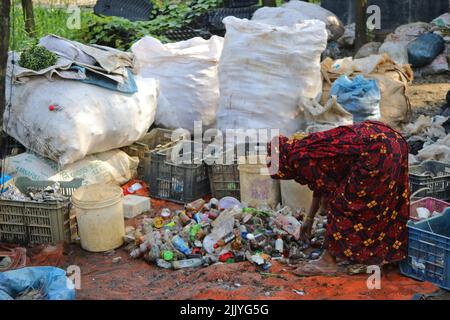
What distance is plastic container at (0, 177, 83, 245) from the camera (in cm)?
424

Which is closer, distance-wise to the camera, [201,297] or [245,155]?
[201,297]

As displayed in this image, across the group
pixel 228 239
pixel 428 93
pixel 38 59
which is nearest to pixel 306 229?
pixel 228 239

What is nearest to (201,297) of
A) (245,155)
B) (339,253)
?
(339,253)

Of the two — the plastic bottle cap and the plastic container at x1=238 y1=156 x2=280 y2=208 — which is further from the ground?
the plastic container at x1=238 y1=156 x2=280 y2=208

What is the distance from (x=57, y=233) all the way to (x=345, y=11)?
8200mm

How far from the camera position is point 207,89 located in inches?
250

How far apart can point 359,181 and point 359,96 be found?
8.25 ft

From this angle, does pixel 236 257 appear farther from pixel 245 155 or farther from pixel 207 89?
pixel 207 89

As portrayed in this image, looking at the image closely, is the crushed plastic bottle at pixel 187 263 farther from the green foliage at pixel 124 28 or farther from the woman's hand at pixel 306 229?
the green foliage at pixel 124 28

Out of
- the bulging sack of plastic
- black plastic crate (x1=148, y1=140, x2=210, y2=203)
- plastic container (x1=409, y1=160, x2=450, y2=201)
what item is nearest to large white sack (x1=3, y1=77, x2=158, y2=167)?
black plastic crate (x1=148, y1=140, x2=210, y2=203)

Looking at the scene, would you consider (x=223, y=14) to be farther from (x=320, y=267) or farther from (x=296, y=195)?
(x=320, y=267)

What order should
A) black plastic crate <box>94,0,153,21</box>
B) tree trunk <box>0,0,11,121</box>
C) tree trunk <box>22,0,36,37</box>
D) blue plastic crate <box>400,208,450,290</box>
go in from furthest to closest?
black plastic crate <box>94,0,153,21</box> → tree trunk <box>22,0,36,37</box> → tree trunk <box>0,0,11,121</box> → blue plastic crate <box>400,208,450,290</box>

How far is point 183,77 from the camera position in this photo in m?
6.28

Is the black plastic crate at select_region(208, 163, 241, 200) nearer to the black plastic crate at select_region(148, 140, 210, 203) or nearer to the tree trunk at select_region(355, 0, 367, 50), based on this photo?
the black plastic crate at select_region(148, 140, 210, 203)
